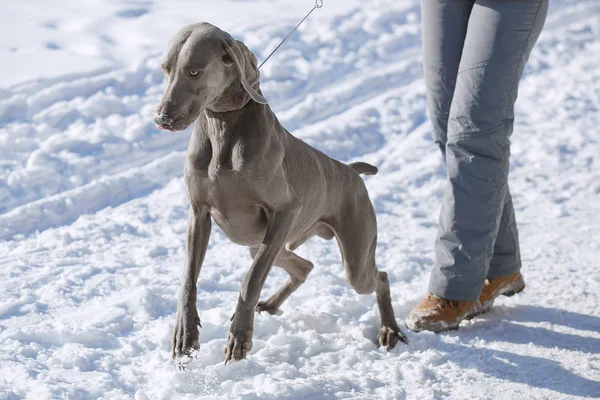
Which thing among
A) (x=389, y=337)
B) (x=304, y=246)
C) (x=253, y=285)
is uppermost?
(x=304, y=246)

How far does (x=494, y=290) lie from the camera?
3703 mm

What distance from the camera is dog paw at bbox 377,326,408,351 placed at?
3279mm

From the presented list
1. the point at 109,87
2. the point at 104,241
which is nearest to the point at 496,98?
the point at 104,241

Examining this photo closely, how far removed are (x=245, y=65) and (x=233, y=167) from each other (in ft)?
1.10

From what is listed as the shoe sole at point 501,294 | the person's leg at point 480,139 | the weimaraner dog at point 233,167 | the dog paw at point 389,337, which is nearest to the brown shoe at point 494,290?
the shoe sole at point 501,294

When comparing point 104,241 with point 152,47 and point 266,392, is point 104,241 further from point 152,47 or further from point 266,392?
point 152,47

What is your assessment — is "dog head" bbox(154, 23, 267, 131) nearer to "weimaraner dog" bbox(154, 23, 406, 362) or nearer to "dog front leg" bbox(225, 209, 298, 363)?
"weimaraner dog" bbox(154, 23, 406, 362)

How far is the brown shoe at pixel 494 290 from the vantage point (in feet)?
11.9

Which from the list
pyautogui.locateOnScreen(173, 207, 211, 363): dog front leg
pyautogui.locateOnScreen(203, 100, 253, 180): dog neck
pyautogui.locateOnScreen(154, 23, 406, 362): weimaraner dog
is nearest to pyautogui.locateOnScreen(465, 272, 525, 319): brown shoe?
pyautogui.locateOnScreen(154, 23, 406, 362): weimaraner dog

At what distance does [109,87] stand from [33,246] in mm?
2397

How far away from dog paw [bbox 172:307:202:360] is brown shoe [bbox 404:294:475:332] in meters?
1.19

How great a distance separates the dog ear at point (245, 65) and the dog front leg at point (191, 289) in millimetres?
488

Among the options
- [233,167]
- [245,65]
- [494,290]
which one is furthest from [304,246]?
[245,65]

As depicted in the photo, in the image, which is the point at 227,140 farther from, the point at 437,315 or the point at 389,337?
the point at 437,315
